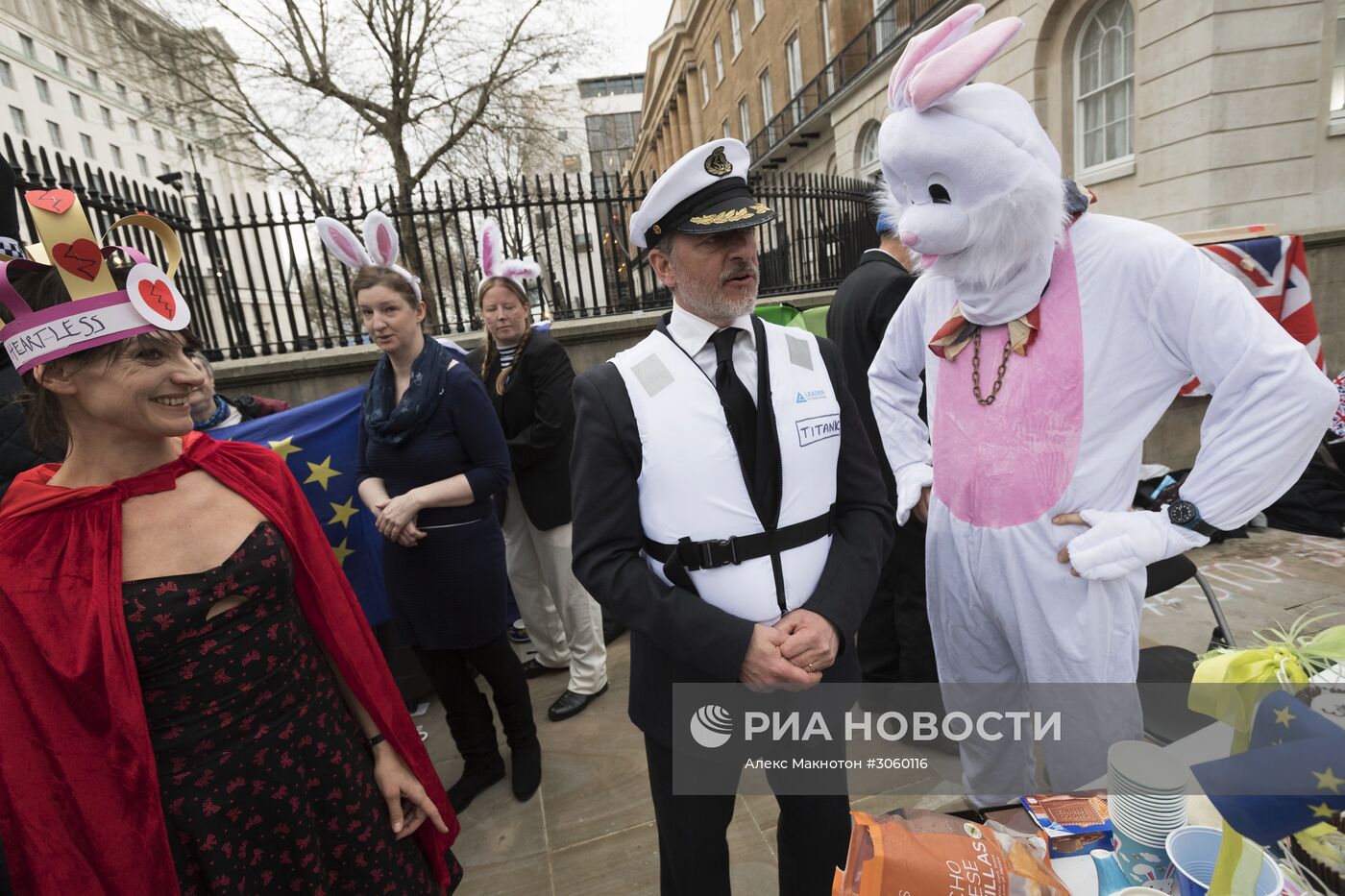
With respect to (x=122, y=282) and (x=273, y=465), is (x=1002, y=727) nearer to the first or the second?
(x=273, y=465)

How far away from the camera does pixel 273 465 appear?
1673mm

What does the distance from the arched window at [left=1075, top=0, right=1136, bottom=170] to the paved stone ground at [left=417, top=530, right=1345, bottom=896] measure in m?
7.10

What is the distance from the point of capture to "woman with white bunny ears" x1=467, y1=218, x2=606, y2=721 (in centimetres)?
333

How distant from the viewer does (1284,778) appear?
0.80m

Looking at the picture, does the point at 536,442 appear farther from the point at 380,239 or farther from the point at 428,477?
the point at 380,239

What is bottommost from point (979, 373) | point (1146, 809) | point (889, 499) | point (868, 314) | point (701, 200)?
point (1146, 809)

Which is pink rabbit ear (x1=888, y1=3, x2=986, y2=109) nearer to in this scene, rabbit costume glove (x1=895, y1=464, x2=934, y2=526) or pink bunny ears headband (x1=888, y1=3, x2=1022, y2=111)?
pink bunny ears headband (x1=888, y1=3, x2=1022, y2=111)

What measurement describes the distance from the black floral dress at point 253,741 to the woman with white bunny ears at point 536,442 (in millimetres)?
1771

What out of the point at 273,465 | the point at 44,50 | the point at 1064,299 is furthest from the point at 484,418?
the point at 44,50

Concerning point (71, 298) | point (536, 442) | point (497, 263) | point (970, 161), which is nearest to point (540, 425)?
point (536, 442)

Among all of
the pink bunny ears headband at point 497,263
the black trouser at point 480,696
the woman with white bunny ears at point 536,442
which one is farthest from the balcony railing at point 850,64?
the black trouser at point 480,696

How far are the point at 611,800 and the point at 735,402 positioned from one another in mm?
2064

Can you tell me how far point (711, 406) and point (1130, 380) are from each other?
108 centimetres

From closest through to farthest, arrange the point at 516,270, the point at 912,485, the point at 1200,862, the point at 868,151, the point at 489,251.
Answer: the point at 1200,862 → the point at 912,485 → the point at 516,270 → the point at 489,251 → the point at 868,151
